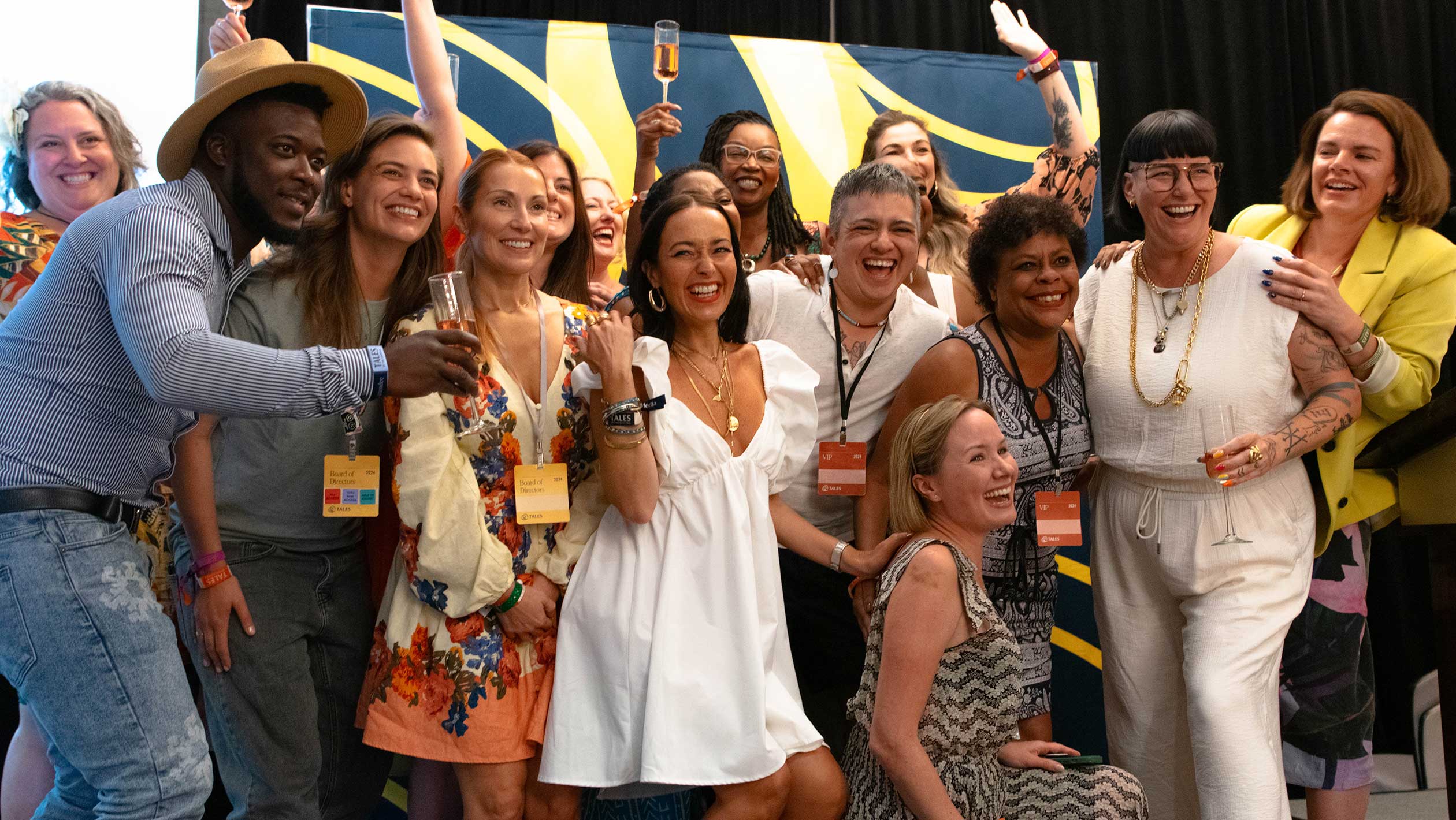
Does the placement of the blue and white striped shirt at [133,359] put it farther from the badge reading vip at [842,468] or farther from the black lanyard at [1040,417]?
the black lanyard at [1040,417]

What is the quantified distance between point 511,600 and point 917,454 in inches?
38.0

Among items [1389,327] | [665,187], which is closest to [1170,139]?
[1389,327]

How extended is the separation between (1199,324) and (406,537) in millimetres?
2079

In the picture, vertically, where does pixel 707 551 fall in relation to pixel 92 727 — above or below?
above

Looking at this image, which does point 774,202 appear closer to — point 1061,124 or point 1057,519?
point 1061,124

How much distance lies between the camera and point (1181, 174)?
9.90ft

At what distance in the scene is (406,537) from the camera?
95.7 inches

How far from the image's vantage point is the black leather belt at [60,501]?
→ 6.33ft

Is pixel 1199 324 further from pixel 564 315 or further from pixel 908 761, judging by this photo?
pixel 564 315

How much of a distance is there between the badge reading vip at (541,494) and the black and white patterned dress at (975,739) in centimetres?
73

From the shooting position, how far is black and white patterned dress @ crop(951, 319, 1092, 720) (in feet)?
9.51

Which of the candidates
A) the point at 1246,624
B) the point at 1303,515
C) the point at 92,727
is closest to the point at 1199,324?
the point at 1303,515

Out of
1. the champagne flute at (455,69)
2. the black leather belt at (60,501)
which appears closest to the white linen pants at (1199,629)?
the black leather belt at (60,501)

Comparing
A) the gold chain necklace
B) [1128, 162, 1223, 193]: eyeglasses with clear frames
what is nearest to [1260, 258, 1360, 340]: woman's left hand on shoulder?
the gold chain necklace
